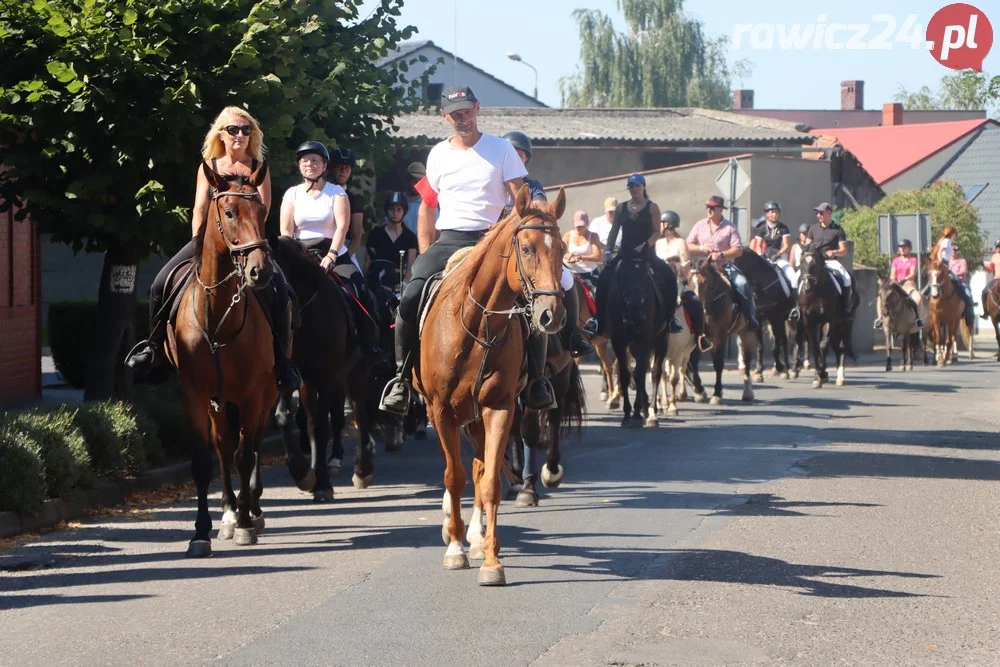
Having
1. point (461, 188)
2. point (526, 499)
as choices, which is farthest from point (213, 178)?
point (526, 499)

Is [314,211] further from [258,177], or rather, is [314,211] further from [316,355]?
[258,177]

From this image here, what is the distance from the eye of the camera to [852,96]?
112 m

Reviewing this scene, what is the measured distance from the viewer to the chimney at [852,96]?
367 feet

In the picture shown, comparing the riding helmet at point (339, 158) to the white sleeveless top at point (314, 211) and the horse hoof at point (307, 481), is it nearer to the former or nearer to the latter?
the white sleeveless top at point (314, 211)

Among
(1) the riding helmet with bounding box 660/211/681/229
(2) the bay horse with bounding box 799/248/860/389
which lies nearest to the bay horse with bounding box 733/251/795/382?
(2) the bay horse with bounding box 799/248/860/389

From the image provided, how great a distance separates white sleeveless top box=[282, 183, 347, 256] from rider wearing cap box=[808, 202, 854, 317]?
13.8m

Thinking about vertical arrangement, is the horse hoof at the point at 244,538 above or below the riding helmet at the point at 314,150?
below

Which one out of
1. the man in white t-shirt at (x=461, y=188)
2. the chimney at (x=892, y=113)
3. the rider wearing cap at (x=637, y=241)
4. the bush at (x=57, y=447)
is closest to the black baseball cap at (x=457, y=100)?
the man in white t-shirt at (x=461, y=188)

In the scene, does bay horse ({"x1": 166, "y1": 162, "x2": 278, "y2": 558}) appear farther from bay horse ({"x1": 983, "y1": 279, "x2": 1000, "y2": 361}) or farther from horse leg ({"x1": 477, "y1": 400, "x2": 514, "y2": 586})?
bay horse ({"x1": 983, "y1": 279, "x2": 1000, "y2": 361})

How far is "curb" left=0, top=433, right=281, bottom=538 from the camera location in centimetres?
980

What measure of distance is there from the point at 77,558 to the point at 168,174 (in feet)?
14.2

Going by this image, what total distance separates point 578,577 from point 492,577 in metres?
0.57

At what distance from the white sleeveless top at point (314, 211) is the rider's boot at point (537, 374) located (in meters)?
3.35

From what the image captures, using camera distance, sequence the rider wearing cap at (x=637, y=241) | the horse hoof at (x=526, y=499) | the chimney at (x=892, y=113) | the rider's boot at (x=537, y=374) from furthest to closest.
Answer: the chimney at (x=892, y=113) → the rider wearing cap at (x=637, y=241) → the horse hoof at (x=526, y=499) → the rider's boot at (x=537, y=374)
